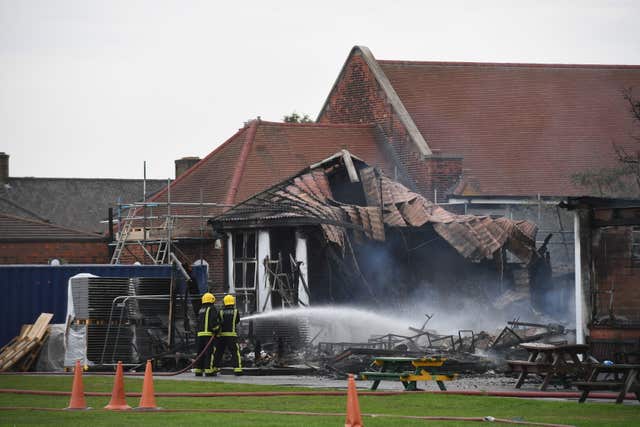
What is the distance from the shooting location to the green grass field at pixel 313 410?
1559 cm

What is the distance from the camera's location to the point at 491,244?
3538 centimetres

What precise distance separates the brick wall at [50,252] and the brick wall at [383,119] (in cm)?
1022

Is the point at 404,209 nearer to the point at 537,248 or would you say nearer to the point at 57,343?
the point at 537,248

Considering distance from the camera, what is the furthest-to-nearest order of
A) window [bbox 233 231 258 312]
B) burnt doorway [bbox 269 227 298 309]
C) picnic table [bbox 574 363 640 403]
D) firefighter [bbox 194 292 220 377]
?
window [bbox 233 231 258 312] → burnt doorway [bbox 269 227 298 309] → firefighter [bbox 194 292 220 377] → picnic table [bbox 574 363 640 403]

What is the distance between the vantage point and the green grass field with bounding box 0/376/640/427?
15594mm

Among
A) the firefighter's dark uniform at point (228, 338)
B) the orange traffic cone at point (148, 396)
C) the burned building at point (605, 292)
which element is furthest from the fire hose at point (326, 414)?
the firefighter's dark uniform at point (228, 338)

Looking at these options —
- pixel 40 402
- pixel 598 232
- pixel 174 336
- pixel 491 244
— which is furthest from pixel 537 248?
pixel 40 402

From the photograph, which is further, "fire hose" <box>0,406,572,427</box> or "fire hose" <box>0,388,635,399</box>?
"fire hose" <box>0,388,635,399</box>

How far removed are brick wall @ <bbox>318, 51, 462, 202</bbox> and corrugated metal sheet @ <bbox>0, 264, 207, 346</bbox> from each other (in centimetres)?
1328

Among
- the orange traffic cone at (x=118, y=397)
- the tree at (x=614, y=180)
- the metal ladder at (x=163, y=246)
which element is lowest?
the orange traffic cone at (x=118, y=397)

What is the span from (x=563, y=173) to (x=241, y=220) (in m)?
13.4

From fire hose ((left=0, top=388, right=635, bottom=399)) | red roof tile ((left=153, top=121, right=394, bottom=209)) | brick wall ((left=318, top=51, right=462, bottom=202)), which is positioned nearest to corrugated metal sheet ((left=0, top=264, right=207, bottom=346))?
red roof tile ((left=153, top=121, right=394, bottom=209))

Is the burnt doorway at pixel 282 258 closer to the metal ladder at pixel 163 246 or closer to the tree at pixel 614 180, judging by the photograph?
the metal ladder at pixel 163 246

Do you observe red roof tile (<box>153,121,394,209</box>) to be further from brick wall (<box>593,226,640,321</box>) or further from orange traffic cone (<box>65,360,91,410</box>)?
orange traffic cone (<box>65,360,91,410</box>)
